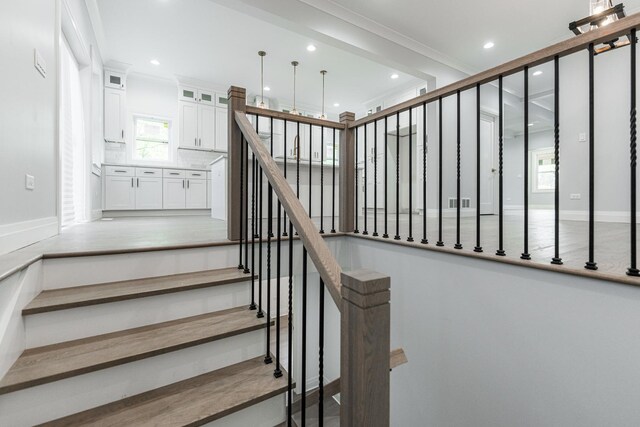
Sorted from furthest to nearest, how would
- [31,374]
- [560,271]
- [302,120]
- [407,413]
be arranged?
Result: 1. [302,120]
2. [407,413]
3. [560,271]
4. [31,374]

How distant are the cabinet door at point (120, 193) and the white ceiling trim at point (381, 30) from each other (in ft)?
14.3

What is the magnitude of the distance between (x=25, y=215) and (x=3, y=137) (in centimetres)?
53

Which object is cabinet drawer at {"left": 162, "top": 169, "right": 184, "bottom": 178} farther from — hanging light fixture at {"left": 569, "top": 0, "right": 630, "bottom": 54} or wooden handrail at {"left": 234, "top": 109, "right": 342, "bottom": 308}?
hanging light fixture at {"left": 569, "top": 0, "right": 630, "bottom": 54}

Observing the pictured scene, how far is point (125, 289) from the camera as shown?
1.49 m

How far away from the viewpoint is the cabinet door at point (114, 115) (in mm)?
5396

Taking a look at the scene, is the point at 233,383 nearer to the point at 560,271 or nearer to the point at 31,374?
the point at 31,374

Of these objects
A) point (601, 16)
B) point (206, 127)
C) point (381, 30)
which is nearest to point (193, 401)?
point (601, 16)

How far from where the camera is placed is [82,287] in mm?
1503

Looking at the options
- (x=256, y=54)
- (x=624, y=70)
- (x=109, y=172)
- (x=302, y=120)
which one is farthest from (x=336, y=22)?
(x=109, y=172)

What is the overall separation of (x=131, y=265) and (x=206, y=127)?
542 centimetres

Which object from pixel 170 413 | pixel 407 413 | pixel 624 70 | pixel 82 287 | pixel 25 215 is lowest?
pixel 407 413

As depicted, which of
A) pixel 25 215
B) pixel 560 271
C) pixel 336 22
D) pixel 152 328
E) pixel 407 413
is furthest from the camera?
pixel 336 22

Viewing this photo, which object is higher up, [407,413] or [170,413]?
[170,413]

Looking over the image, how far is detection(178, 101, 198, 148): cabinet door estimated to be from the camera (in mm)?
6113
